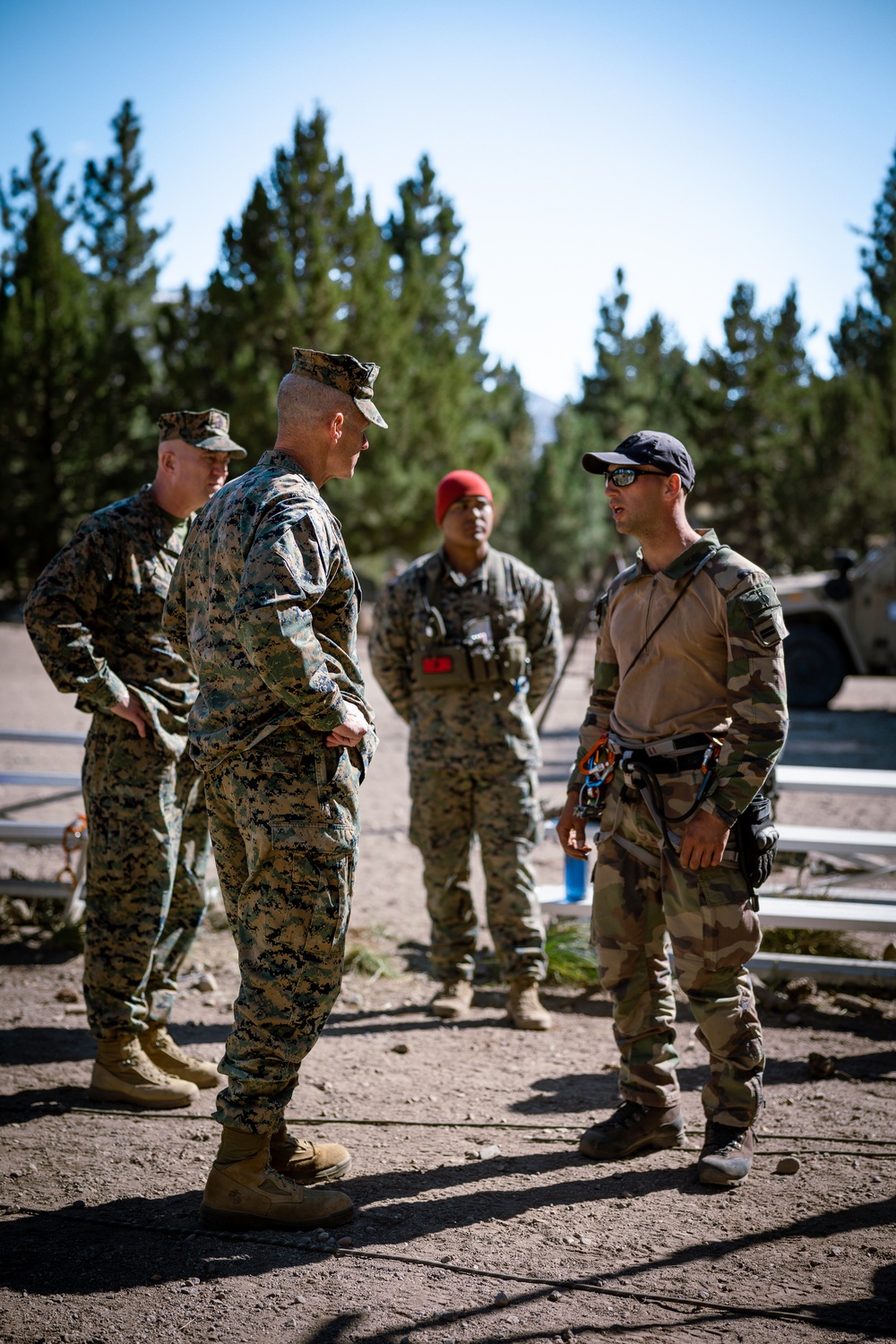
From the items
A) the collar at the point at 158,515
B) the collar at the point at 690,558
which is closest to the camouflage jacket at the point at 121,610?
the collar at the point at 158,515

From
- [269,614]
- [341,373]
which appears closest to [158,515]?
[341,373]

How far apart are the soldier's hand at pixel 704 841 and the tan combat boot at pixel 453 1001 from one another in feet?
7.00

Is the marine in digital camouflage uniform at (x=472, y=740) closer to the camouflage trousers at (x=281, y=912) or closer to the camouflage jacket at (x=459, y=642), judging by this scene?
the camouflage jacket at (x=459, y=642)

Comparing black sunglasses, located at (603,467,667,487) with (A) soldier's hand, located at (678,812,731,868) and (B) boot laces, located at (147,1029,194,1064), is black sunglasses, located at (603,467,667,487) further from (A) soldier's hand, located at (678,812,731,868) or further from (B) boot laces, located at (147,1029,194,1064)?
(B) boot laces, located at (147,1029,194,1064)

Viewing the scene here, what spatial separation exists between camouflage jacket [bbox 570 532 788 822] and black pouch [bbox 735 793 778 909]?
135 millimetres

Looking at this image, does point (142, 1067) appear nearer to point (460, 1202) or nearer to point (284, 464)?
point (460, 1202)

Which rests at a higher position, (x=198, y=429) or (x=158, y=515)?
(x=198, y=429)

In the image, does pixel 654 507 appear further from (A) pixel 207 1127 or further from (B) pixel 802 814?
(B) pixel 802 814

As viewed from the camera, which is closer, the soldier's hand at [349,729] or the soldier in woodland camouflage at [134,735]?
the soldier's hand at [349,729]

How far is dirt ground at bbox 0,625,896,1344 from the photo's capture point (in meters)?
2.56

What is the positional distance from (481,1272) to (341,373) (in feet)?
7.69

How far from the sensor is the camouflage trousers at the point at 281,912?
9.37ft

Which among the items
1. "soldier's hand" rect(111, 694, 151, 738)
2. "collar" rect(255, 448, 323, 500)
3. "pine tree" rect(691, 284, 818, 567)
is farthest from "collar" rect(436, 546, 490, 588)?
"pine tree" rect(691, 284, 818, 567)

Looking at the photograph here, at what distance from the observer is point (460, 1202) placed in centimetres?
318
